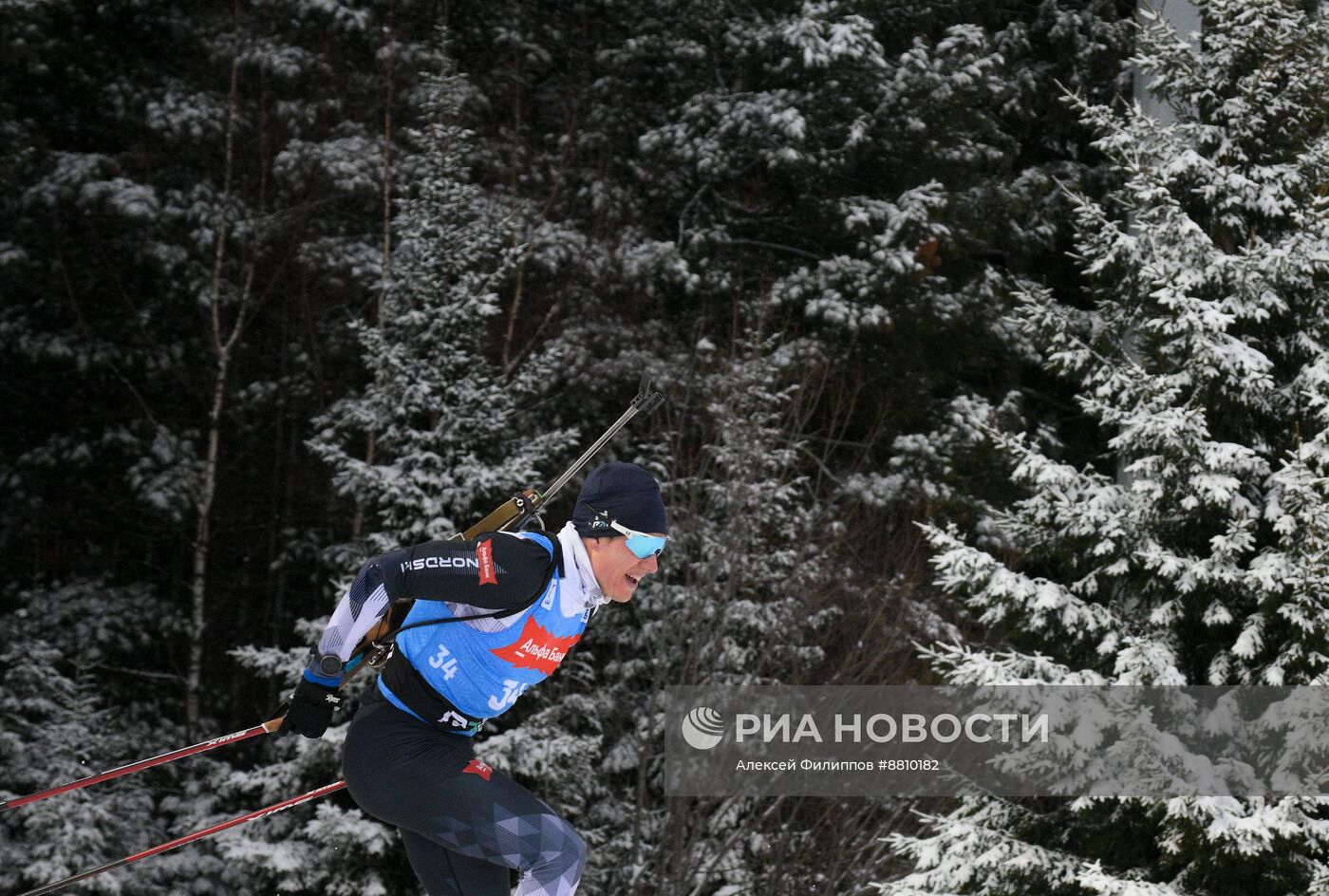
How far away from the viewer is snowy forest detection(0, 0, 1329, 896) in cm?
1270

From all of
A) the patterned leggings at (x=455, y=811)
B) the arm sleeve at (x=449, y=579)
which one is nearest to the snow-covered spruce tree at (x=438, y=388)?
the patterned leggings at (x=455, y=811)

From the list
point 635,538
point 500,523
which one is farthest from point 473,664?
point 500,523

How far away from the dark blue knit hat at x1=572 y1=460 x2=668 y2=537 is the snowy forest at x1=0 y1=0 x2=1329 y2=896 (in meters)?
5.54

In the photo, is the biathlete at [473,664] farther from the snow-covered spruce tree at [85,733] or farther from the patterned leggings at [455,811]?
the snow-covered spruce tree at [85,733]

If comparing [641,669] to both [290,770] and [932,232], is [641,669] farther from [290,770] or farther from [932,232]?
[932,232]

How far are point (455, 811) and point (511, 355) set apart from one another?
12764 millimetres

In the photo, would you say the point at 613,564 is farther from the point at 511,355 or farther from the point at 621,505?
the point at 511,355

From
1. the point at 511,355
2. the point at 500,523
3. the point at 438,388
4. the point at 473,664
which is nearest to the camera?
the point at 473,664

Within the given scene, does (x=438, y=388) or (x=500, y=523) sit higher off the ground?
(x=500, y=523)

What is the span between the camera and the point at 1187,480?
7.82 m

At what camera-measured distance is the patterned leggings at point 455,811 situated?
3.85m

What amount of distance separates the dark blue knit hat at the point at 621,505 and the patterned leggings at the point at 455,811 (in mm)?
671

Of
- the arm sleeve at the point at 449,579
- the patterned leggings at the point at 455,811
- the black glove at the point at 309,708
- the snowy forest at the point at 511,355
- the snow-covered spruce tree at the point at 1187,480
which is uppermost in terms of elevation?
the arm sleeve at the point at 449,579

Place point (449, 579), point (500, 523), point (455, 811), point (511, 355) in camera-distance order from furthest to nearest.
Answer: point (511, 355), point (500, 523), point (455, 811), point (449, 579)
